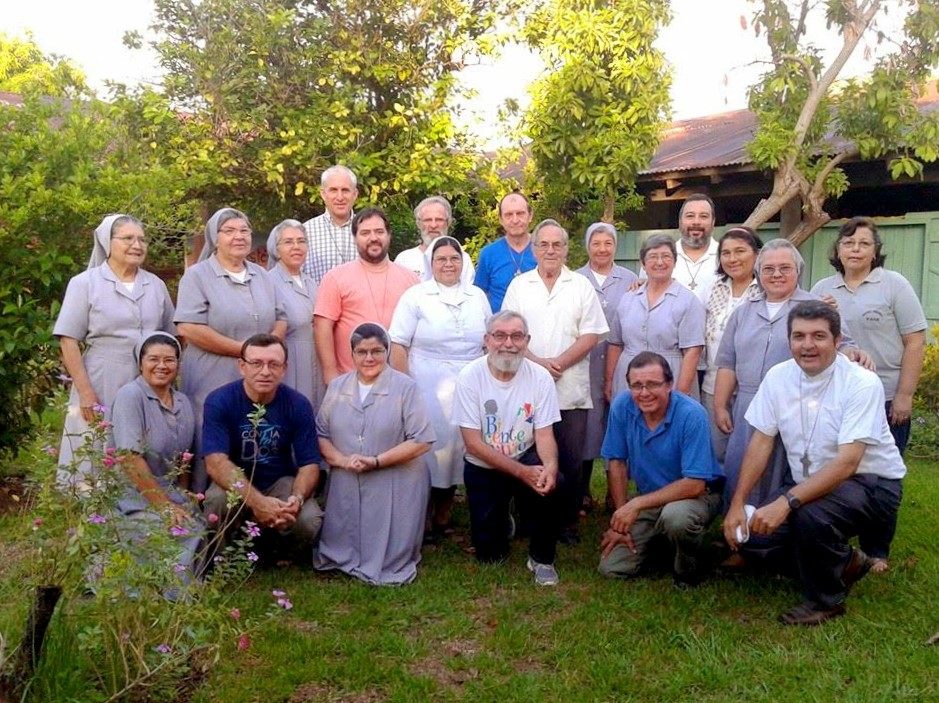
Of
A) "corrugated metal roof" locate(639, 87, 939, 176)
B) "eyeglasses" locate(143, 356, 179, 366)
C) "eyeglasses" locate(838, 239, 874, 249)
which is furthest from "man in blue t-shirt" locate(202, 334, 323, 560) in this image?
"corrugated metal roof" locate(639, 87, 939, 176)

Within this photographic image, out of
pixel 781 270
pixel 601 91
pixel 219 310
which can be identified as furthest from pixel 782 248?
pixel 601 91

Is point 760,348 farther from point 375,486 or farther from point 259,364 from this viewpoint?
point 259,364

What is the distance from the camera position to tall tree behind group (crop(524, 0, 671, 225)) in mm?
9102

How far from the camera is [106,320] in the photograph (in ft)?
15.6

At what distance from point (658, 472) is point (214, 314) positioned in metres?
2.49

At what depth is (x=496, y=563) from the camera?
5.06 meters

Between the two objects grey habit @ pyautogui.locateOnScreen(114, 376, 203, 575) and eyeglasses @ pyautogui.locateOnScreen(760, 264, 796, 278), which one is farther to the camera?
eyeglasses @ pyautogui.locateOnScreen(760, 264, 796, 278)

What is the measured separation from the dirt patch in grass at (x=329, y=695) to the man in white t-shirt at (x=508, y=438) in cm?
150

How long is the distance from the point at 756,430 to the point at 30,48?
23.1m

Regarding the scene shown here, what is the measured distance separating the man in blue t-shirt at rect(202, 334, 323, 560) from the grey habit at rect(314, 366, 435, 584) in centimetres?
14

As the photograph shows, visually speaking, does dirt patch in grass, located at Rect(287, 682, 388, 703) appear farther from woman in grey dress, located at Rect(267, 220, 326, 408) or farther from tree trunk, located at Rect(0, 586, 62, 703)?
woman in grey dress, located at Rect(267, 220, 326, 408)

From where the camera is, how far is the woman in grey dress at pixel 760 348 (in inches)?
178

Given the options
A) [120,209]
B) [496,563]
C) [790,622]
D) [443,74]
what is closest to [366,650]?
[496,563]

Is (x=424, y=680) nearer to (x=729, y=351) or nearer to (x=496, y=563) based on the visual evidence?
(x=496, y=563)
